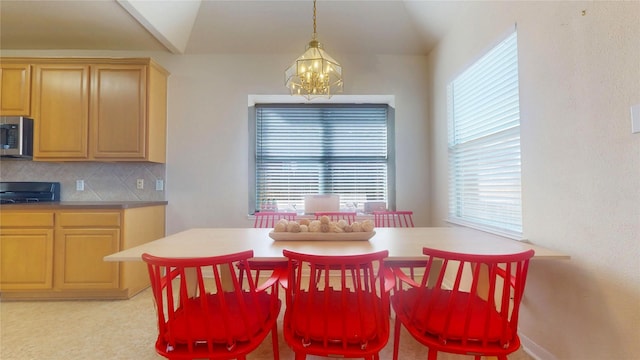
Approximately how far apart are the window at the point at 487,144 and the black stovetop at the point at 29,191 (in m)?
4.20

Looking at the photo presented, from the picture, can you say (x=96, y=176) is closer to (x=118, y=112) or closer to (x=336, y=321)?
(x=118, y=112)

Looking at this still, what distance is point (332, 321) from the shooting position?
1180 millimetres

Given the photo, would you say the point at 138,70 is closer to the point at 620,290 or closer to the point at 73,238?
the point at 73,238

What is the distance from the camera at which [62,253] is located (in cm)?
249

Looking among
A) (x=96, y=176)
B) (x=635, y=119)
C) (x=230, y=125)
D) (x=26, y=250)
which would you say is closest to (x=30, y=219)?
(x=26, y=250)

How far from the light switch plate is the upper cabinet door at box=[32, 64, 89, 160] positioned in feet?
13.0

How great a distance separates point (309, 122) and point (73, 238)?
2.65 meters

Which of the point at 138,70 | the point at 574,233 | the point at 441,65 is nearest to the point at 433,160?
the point at 441,65

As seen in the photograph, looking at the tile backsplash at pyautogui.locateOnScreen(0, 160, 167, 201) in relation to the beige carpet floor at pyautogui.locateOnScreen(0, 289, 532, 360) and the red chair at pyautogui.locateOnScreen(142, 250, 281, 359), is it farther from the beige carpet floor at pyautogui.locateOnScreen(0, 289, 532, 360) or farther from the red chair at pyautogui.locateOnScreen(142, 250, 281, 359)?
the red chair at pyautogui.locateOnScreen(142, 250, 281, 359)

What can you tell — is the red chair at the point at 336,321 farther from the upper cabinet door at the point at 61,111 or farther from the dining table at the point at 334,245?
the upper cabinet door at the point at 61,111

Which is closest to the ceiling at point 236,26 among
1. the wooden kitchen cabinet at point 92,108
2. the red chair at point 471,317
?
the wooden kitchen cabinet at point 92,108

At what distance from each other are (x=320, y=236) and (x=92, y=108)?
2.75 metres

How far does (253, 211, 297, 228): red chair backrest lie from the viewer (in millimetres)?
2575

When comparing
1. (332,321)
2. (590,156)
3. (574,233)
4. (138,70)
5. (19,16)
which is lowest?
(332,321)
